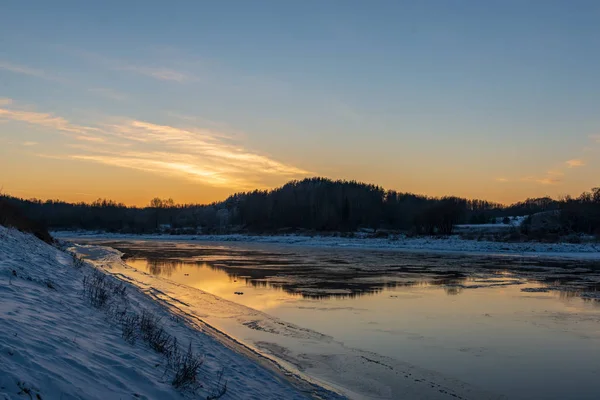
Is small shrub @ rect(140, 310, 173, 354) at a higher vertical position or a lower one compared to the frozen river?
higher

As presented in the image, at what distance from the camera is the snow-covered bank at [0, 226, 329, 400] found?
17.0 ft

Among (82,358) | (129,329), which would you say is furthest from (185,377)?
(129,329)

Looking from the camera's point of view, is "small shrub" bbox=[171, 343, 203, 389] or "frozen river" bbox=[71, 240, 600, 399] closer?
"small shrub" bbox=[171, 343, 203, 389]

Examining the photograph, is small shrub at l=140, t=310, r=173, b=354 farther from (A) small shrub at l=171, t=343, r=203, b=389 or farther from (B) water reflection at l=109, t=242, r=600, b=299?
(B) water reflection at l=109, t=242, r=600, b=299

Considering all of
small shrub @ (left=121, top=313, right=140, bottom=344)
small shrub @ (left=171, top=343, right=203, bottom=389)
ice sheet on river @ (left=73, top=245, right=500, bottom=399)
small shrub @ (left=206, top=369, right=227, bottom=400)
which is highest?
small shrub @ (left=121, top=313, right=140, bottom=344)

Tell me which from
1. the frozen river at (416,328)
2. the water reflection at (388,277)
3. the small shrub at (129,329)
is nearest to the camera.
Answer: the small shrub at (129,329)

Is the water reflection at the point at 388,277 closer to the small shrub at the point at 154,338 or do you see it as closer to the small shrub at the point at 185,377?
the small shrub at the point at 154,338

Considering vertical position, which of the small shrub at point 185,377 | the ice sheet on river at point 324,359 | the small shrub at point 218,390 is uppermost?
the small shrub at point 185,377

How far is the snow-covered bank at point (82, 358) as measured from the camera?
5180 mm

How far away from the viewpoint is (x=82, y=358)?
6.30m

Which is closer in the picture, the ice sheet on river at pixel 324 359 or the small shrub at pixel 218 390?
the small shrub at pixel 218 390

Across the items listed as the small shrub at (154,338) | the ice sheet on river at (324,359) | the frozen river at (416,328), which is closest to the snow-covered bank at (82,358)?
the small shrub at (154,338)

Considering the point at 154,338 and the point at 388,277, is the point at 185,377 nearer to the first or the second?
the point at 154,338

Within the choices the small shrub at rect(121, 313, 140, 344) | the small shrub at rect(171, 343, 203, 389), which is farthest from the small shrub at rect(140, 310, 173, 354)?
the small shrub at rect(171, 343, 203, 389)
